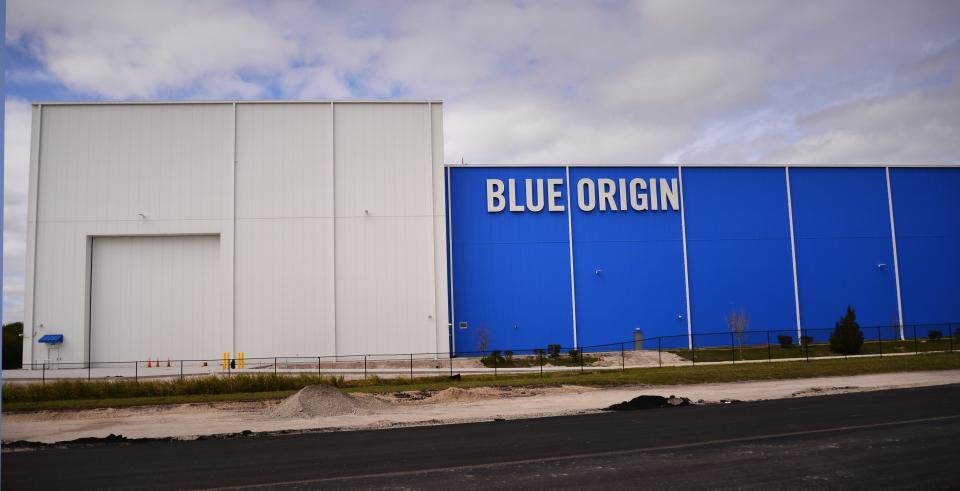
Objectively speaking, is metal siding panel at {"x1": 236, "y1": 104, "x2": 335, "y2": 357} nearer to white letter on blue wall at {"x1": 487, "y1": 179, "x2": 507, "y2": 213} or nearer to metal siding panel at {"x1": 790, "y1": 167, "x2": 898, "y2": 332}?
white letter on blue wall at {"x1": 487, "y1": 179, "x2": 507, "y2": 213}

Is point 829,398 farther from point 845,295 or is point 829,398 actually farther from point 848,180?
point 848,180

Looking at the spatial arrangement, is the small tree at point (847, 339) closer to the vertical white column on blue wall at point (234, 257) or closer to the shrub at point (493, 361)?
the shrub at point (493, 361)

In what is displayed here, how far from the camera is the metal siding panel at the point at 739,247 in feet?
149

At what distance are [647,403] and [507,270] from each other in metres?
25.5

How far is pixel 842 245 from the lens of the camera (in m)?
47.2

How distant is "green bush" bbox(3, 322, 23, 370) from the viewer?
41.1 meters

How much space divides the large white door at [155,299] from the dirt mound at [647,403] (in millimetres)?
28090

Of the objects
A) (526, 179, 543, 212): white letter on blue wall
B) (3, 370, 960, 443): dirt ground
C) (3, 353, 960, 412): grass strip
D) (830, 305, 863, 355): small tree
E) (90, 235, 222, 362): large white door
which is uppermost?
(526, 179, 543, 212): white letter on blue wall

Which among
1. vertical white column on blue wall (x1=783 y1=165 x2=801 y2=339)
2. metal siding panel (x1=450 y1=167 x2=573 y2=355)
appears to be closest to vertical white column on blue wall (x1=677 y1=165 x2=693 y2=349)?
vertical white column on blue wall (x1=783 y1=165 x2=801 y2=339)

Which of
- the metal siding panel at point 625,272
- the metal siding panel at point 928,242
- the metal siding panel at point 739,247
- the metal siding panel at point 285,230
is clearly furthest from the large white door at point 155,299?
the metal siding panel at point 928,242

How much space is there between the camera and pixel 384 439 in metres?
14.0

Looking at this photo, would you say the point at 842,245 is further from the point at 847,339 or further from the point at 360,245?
the point at 360,245

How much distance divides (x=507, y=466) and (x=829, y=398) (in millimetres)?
12582

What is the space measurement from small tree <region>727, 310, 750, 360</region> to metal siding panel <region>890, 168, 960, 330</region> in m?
11.8
